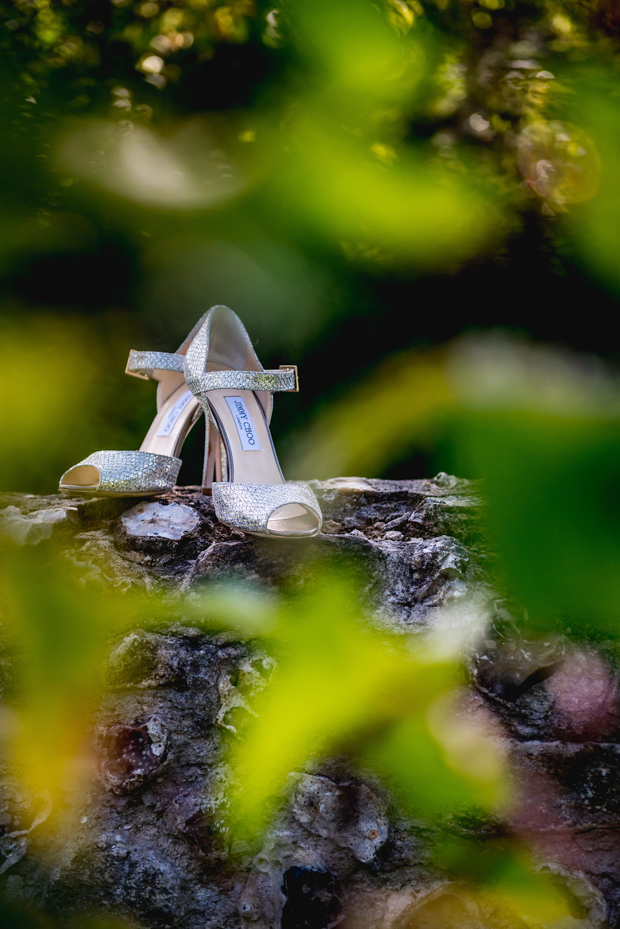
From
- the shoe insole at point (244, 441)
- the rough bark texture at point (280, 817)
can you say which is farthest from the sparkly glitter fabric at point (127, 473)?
the rough bark texture at point (280, 817)

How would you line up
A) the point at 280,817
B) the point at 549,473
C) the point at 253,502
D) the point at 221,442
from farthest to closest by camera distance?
the point at 221,442 < the point at 253,502 < the point at 280,817 < the point at 549,473

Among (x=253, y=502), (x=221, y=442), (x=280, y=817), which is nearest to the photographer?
(x=280, y=817)

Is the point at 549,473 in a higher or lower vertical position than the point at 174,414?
higher

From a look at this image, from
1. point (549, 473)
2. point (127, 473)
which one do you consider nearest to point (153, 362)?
point (127, 473)

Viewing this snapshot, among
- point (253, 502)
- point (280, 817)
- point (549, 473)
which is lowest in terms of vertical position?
point (280, 817)

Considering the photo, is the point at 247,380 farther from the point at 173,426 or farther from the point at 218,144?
the point at 218,144

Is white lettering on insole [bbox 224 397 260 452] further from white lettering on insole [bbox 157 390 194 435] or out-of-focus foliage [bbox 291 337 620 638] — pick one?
out-of-focus foliage [bbox 291 337 620 638]

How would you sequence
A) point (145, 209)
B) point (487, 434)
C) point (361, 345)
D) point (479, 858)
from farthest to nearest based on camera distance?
point (361, 345) < point (145, 209) < point (479, 858) < point (487, 434)

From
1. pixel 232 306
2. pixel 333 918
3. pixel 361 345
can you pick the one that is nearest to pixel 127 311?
pixel 232 306

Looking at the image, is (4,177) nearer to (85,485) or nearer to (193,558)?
(85,485)
